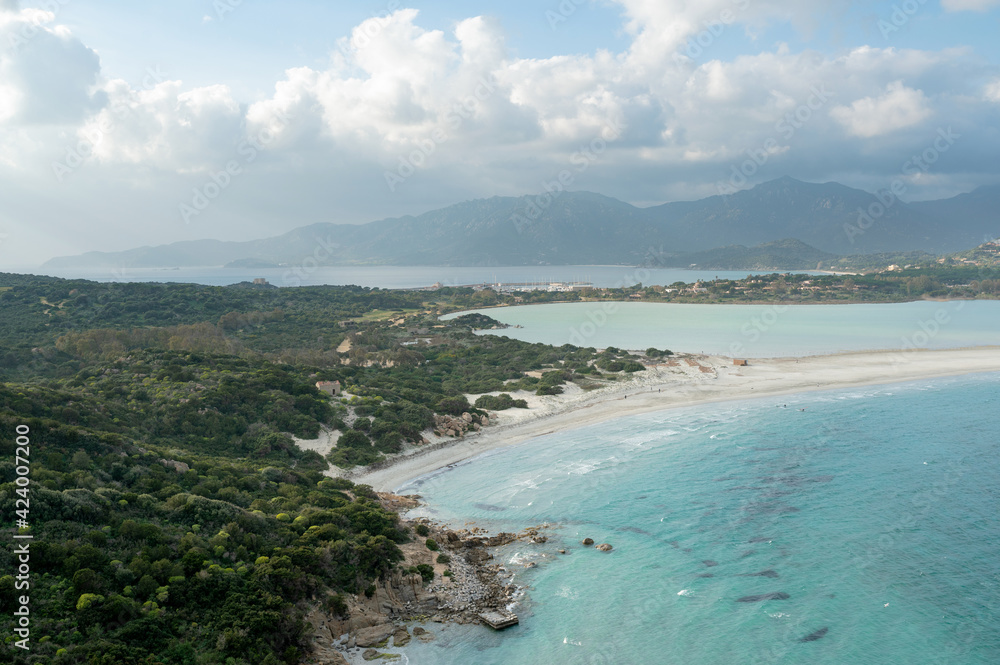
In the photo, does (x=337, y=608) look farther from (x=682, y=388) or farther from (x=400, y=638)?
(x=682, y=388)

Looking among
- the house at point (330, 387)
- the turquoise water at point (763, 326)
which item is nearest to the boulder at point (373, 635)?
the house at point (330, 387)

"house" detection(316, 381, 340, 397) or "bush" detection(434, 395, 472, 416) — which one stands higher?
"house" detection(316, 381, 340, 397)

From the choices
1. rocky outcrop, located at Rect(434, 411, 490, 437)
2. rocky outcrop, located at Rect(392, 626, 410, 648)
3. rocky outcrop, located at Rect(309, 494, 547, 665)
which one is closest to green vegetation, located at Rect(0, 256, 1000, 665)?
rocky outcrop, located at Rect(309, 494, 547, 665)

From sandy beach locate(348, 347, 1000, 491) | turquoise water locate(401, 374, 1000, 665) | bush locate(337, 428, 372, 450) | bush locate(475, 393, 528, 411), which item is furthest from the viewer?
bush locate(475, 393, 528, 411)

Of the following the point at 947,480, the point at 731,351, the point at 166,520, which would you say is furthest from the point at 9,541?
the point at 731,351

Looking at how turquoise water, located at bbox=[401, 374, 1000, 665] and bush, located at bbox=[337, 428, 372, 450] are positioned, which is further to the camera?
bush, located at bbox=[337, 428, 372, 450]

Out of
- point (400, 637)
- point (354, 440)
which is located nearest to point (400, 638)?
point (400, 637)

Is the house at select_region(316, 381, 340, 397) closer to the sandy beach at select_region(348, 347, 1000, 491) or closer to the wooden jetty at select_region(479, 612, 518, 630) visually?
the sandy beach at select_region(348, 347, 1000, 491)
